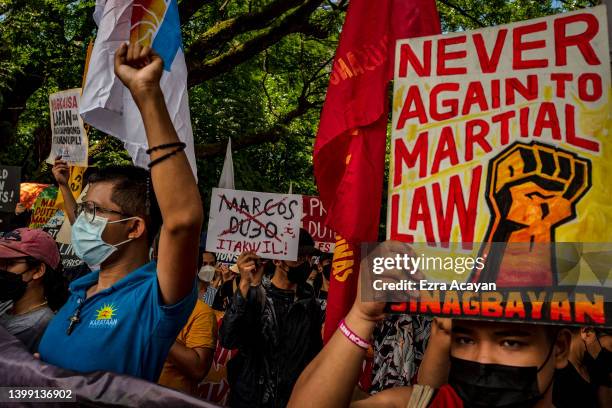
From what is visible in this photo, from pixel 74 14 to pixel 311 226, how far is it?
5.87 metres

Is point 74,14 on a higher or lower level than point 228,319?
higher

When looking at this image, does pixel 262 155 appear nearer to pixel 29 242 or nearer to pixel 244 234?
pixel 244 234

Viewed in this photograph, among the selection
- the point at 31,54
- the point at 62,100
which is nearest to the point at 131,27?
the point at 62,100

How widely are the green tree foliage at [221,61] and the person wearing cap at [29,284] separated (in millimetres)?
6208

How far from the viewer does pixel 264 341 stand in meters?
4.57

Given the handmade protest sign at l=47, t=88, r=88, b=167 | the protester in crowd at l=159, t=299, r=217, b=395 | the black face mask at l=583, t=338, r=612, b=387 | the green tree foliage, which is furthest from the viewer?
the green tree foliage

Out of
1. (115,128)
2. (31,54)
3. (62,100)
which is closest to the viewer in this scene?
(115,128)

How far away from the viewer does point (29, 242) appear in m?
3.77

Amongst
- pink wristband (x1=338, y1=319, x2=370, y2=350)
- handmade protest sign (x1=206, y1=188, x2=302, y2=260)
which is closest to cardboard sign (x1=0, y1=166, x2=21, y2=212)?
handmade protest sign (x1=206, y1=188, x2=302, y2=260)

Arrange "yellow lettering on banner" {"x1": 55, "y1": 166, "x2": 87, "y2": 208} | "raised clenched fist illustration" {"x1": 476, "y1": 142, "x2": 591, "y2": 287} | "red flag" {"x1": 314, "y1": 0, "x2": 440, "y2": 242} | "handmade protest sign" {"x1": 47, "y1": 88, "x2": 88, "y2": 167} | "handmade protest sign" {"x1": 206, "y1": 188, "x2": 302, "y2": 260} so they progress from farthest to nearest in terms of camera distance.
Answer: "yellow lettering on banner" {"x1": 55, "y1": 166, "x2": 87, "y2": 208} < "handmade protest sign" {"x1": 47, "y1": 88, "x2": 88, "y2": 167} < "handmade protest sign" {"x1": 206, "y1": 188, "x2": 302, "y2": 260} < "red flag" {"x1": 314, "y1": 0, "x2": 440, "y2": 242} < "raised clenched fist illustration" {"x1": 476, "y1": 142, "x2": 591, "y2": 287}

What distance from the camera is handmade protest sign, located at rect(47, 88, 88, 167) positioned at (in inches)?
254

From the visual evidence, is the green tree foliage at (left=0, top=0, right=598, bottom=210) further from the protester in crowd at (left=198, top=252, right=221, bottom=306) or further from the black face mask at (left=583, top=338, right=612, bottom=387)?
the black face mask at (left=583, top=338, right=612, bottom=387)

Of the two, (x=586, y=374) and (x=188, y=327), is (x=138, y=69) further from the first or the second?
(x=586, y=374)

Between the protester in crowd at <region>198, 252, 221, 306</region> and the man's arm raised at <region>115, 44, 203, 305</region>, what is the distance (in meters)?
5.05
